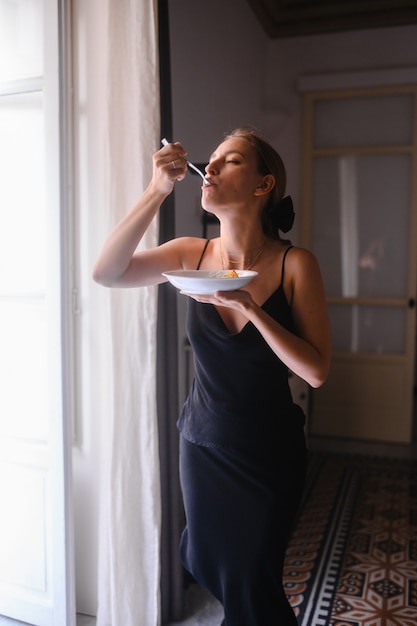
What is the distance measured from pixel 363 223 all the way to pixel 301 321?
10.7 feet

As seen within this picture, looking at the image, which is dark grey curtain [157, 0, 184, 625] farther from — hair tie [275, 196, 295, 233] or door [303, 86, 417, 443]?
door [303, 86, 417, 443]

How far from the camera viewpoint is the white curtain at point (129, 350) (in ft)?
6.11

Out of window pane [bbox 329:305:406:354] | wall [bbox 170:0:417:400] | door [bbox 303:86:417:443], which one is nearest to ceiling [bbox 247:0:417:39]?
wall [bbox 170:0:417:400]

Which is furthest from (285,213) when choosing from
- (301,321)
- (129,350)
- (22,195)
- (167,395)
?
(22,195)

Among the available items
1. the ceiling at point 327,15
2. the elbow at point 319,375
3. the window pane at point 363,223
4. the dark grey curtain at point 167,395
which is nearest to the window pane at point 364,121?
the window pane at point 363,223

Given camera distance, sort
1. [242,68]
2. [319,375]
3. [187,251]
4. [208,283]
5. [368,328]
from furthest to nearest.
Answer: [368,328]
[242,68]
[187,251]
[319,375]
[208,283]

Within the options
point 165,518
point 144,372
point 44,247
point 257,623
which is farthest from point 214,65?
point 257,623

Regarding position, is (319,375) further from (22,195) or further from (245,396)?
(22,195)

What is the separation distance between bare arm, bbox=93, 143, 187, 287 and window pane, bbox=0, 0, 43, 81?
0.85 m

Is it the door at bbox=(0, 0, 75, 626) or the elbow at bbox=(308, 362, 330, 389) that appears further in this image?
the door at bbox=(0, 0, 75, 626)

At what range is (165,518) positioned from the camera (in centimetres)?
209

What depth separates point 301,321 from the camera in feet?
4.33

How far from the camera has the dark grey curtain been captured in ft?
6.50

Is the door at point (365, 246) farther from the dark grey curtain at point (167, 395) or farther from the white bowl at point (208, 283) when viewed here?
the white bowl at point (208, 283)
